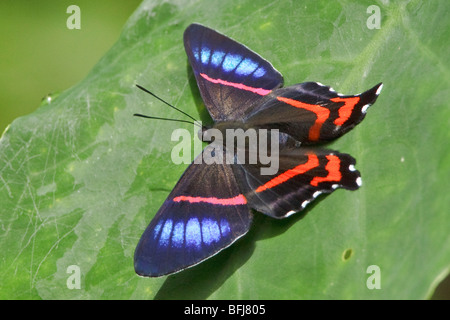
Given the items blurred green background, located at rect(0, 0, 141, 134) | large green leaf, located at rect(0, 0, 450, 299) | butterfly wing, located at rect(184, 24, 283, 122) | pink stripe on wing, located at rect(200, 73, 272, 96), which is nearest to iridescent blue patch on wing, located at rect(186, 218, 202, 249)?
large green leaf, located at rect(0, 0, 450, 299)

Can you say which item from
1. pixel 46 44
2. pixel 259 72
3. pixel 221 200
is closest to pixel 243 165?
pixel 221 200

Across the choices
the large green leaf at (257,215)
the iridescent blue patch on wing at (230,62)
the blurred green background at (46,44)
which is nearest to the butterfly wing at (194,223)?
the large green leaf at (257,215)

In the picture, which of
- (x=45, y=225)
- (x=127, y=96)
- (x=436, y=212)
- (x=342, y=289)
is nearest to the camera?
(x=436, y=212)

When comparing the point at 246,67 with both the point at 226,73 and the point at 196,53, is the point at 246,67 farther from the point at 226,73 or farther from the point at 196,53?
the point at 196,53

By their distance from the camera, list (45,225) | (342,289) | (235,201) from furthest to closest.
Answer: (45,225) < (235,201) < (342,289)

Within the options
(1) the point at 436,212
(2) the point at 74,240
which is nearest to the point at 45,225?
(2) the point at 74,240

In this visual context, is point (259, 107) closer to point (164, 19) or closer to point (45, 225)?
point (164, 19)

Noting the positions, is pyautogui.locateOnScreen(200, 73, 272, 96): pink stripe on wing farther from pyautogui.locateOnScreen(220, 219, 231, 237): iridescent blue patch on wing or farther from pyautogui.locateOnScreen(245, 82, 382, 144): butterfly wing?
pyautogui.locateOnScreen(220, 219, 231, 237): iridescent blue patch on wing
